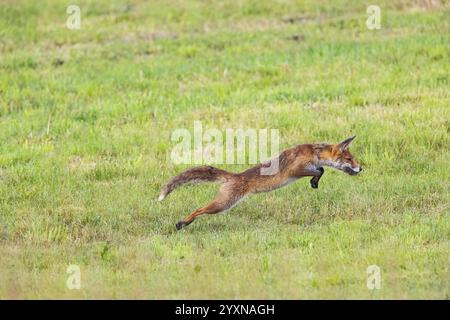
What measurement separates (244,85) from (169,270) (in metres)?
9.25

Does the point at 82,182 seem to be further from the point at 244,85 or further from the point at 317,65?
the point at 317,65

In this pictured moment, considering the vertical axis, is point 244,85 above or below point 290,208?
above

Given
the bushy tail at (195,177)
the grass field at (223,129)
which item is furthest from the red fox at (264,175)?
the grass field at (223,129)

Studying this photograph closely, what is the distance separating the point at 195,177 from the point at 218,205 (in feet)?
1.40

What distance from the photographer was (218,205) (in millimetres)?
12258

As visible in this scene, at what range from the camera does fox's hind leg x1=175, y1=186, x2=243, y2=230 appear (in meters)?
12.2

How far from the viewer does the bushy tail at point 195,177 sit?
1216 centimetres

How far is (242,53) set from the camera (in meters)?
21.3

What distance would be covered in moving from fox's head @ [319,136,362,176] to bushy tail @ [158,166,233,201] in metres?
1.26

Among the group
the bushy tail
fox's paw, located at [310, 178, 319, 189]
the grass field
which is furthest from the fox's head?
the bushy tail

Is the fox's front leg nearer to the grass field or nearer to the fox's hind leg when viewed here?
the grass field
